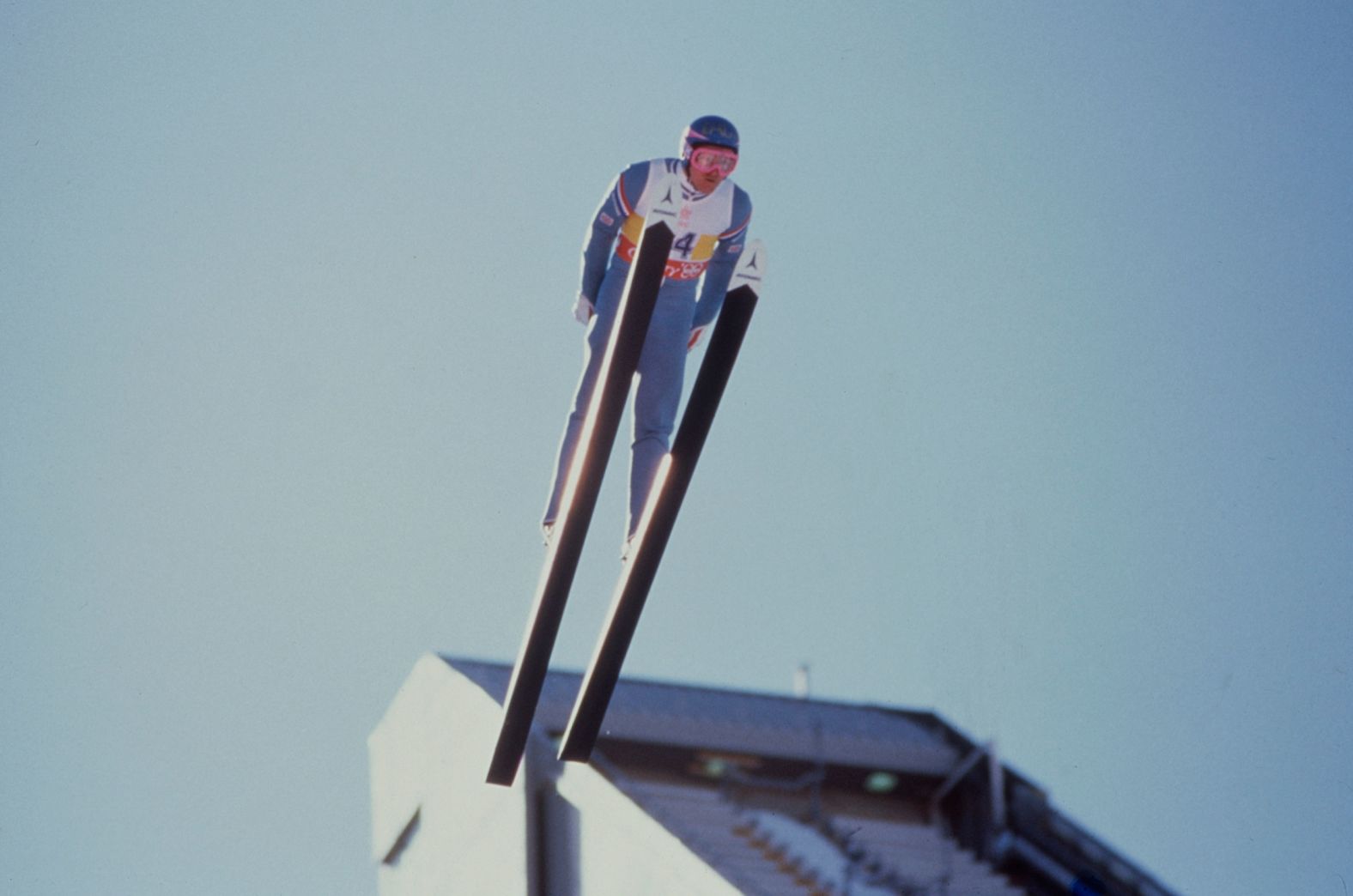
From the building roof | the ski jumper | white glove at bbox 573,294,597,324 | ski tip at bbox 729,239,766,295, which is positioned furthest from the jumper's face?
the building roof

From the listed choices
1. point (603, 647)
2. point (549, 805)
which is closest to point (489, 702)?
point (549, 805)

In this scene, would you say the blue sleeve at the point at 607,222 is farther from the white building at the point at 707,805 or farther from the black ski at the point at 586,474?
the white building at the point at 707,805

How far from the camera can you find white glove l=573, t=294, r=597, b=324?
7.26 meters

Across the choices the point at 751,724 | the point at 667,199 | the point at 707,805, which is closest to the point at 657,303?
the point at 667,199

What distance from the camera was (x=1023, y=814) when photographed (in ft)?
64.6

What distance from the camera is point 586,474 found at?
7051 mm

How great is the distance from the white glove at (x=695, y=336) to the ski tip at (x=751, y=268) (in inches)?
13.1

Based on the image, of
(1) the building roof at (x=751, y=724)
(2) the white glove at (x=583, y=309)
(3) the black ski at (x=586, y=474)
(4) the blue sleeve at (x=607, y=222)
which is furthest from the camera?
(1) the building roof at (x=751, y=724)

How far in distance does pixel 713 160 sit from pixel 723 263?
54 centimetres

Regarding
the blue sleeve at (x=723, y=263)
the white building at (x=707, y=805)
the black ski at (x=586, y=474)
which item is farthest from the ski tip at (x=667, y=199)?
the white building at (x=707, y=805)

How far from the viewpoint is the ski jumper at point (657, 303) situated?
23.0 ft

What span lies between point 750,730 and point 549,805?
159 inches

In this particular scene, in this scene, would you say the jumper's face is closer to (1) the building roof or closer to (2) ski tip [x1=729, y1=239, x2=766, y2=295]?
(2) ski tip [x1=729, y1=239, x2=766, y2=295]

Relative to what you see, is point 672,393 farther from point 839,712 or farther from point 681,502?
point 839,712
